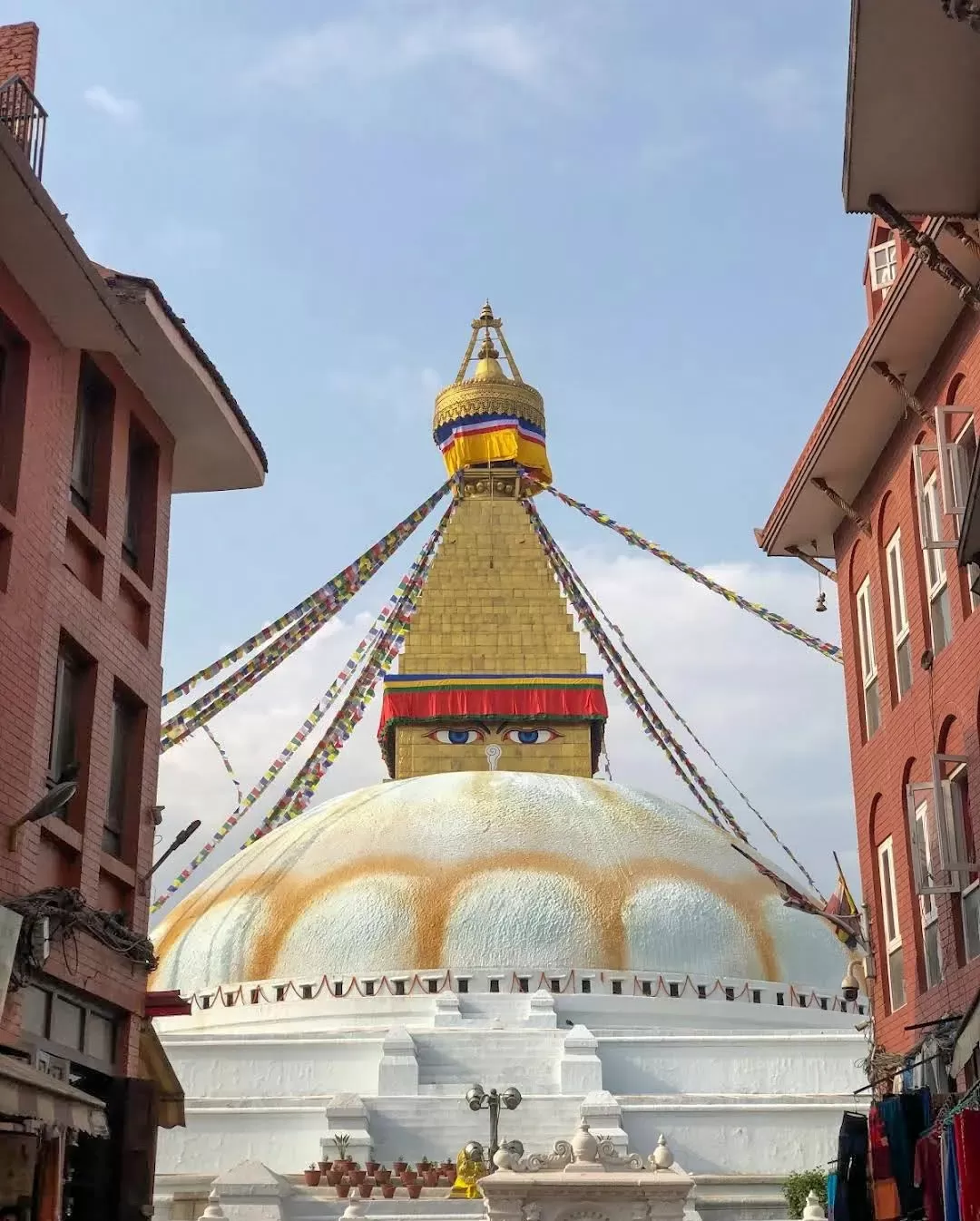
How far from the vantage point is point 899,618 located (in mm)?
17688

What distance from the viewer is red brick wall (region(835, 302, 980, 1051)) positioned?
49.7 ft

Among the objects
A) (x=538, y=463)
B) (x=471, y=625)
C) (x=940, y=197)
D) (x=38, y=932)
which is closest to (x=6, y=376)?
(x=38, y=932)

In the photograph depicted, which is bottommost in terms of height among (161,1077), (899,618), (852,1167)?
(852,1167)

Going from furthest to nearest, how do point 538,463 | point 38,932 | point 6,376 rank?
point 538,463 < point 6,376 < point 38,932

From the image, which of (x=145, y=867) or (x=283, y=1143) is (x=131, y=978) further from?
(x=283, y=1143)

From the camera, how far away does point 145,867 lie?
52.3 ft

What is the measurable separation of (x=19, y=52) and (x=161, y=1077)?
905 cm

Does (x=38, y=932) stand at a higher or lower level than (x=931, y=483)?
lower

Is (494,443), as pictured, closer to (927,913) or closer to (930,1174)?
(927,913)

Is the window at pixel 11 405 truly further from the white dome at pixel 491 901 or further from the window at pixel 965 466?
the white dome at pixel 491 901

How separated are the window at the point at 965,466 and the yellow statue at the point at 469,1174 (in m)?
15.4

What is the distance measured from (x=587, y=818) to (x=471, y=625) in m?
10.3

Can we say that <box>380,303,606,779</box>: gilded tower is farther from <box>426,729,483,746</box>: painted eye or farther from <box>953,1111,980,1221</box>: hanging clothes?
<box>953,1111,980,1221</box>: hanging clothes

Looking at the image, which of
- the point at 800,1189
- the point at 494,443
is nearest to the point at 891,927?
the point at 800,1189
